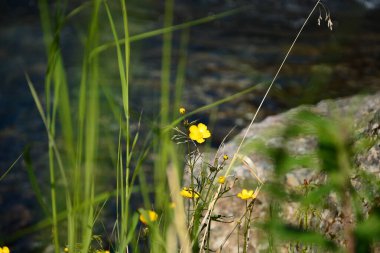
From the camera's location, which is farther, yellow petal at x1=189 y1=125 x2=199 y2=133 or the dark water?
the dark water

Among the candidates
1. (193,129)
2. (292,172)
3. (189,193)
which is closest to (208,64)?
(292,172)

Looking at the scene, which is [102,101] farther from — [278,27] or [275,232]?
[275,232]

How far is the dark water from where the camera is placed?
456cm

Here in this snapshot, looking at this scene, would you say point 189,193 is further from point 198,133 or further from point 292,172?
point 292,172

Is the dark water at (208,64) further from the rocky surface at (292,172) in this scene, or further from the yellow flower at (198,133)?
the yellow flower at (198,133)

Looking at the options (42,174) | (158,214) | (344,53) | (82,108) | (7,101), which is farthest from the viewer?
(344,53)

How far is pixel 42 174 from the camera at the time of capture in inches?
171

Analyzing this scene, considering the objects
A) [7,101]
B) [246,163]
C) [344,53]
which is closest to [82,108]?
[246,163]

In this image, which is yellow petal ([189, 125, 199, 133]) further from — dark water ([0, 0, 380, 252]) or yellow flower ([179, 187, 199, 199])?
dark water ([0, 0, 380, 252])

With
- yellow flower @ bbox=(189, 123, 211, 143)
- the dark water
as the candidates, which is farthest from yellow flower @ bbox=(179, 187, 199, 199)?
the dark water

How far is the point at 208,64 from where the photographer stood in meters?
6.15

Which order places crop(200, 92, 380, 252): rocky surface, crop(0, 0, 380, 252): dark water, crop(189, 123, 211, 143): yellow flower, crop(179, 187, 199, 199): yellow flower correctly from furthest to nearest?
crop(0, 0, 380, 252): dark water → crop(200, 92, 380, 252): rocky surface → crop(189, 123, 211, 143): yellow flower → crop(179, 187, 199, 199): yellow flower

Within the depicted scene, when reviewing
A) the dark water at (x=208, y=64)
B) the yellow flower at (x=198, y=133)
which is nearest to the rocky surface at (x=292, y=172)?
the yellow flower at (x=198, y=133)

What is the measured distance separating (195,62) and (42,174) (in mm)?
2294
